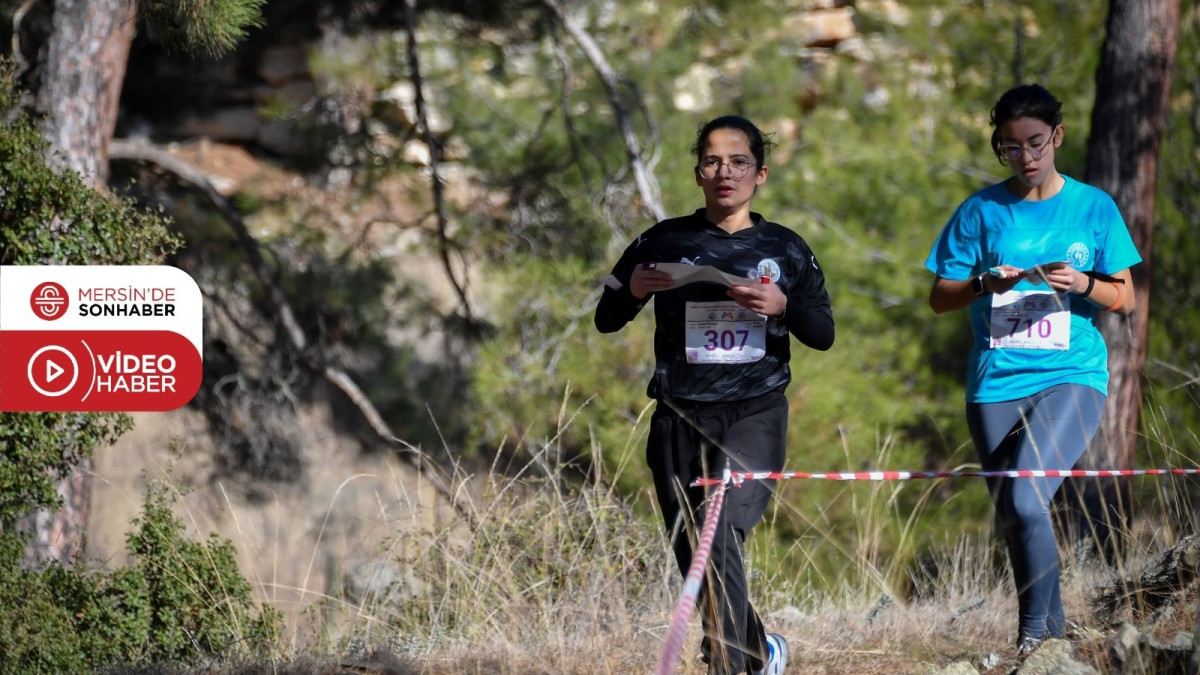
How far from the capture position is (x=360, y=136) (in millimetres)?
10094

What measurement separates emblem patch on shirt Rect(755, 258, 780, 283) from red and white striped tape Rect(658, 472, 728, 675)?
572mm

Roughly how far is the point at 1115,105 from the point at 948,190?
749 cm

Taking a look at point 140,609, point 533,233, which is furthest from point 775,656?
point 533,233

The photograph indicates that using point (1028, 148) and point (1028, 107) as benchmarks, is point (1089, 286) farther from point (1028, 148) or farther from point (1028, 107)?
point (1028, 107)

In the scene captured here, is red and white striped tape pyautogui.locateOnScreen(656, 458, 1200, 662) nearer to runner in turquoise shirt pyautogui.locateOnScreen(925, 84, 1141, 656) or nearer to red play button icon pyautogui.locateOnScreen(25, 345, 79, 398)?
runner in turquoise shirt pyautogui.locateOnScreen(925, 84, 1141, 656)

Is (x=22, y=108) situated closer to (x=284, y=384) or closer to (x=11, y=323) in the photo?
(x=11, y=323)

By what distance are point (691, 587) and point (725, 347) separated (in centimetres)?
90

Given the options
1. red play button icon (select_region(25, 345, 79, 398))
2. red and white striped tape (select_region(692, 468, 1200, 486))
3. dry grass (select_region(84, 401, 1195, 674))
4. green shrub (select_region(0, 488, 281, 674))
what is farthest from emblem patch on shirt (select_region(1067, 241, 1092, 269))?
red play button icon (select_region(25, 345, 79, 398))

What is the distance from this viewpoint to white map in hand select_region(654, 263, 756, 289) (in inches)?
123

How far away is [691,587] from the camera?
2.60 m

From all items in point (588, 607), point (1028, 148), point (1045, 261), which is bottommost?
point (588, 607)

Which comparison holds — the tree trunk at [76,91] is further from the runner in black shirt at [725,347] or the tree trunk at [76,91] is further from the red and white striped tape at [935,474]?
the red and white striped tape at [935,474]

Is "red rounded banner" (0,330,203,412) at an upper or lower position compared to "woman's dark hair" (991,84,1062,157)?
lower

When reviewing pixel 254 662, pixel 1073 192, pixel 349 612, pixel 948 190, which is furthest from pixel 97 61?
pixel 948 190
